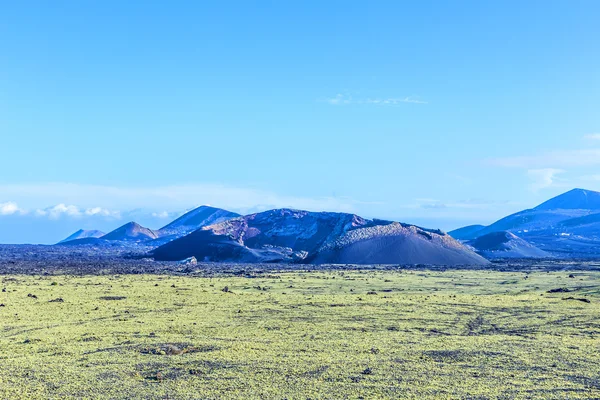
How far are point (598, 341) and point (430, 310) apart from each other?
995 centimetres

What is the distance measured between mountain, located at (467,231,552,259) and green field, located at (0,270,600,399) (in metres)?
106

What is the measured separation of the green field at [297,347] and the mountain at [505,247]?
105689 millimetres

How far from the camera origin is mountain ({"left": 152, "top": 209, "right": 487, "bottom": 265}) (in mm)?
96300

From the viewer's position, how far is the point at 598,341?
2178 centimetres

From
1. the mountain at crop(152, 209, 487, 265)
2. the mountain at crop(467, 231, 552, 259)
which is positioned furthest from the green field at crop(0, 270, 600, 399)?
the mountain at crop(467, 231, 552, 259)

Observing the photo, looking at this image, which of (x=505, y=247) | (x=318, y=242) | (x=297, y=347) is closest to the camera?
(x=297, y=347)

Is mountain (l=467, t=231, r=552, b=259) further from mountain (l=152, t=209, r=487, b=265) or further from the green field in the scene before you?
the green field

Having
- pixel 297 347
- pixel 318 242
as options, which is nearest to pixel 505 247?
pixel 318 242

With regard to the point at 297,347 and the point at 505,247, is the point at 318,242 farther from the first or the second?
the point at 297,347

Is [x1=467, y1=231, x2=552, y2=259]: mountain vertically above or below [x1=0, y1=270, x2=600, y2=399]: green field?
above

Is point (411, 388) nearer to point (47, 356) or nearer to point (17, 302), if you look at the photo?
point (47, 356)

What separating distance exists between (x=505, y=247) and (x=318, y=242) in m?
57.2

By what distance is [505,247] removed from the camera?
151 meters

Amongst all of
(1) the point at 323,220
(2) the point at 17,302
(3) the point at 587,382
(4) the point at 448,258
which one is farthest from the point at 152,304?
(1) the point at 323,220
